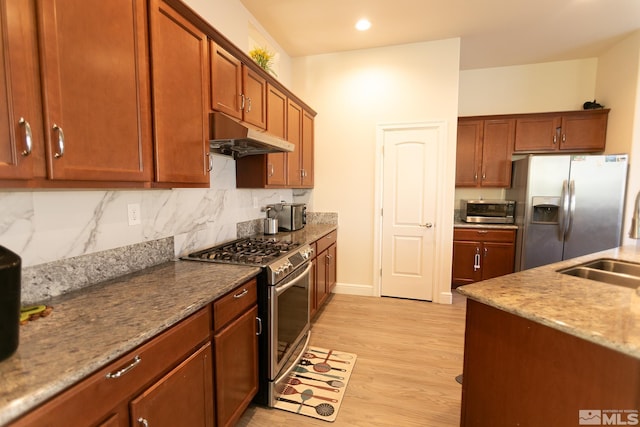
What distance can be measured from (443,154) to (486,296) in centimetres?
251

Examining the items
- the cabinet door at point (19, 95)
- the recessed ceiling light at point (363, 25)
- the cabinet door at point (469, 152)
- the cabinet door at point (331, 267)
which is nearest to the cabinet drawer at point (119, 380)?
the cabinet door at point (19, 95)

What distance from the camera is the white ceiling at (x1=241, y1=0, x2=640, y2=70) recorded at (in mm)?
2787

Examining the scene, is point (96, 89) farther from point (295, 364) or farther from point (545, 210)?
point (545, 210)

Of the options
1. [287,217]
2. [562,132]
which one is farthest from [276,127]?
[562,132]

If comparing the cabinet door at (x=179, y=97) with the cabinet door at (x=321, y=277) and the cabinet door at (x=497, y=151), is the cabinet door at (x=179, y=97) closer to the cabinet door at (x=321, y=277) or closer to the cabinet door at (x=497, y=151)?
the cabinet door at (x=321, y=277)

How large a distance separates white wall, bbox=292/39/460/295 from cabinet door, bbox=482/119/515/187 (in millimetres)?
963

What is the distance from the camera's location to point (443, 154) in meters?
3.51

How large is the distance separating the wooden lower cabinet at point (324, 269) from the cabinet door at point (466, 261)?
5.35ft

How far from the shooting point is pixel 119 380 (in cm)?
96

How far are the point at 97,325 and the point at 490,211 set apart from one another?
432 centimetres

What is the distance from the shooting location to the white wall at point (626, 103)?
3311 mm

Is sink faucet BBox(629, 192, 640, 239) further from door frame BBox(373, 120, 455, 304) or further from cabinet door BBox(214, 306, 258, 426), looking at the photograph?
cabinet door BBox(214, 306, 258, 426)

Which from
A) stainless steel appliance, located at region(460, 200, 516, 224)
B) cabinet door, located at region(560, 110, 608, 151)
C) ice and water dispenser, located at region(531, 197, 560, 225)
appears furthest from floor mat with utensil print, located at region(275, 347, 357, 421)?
cabinet door, located at region(560, 110, 608, 151)

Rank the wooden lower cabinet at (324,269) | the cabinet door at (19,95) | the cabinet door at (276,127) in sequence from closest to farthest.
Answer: the cabinet door at (19,95) < the cabinet door at (276,127) < the wooden lower cabinet at (324,269)
